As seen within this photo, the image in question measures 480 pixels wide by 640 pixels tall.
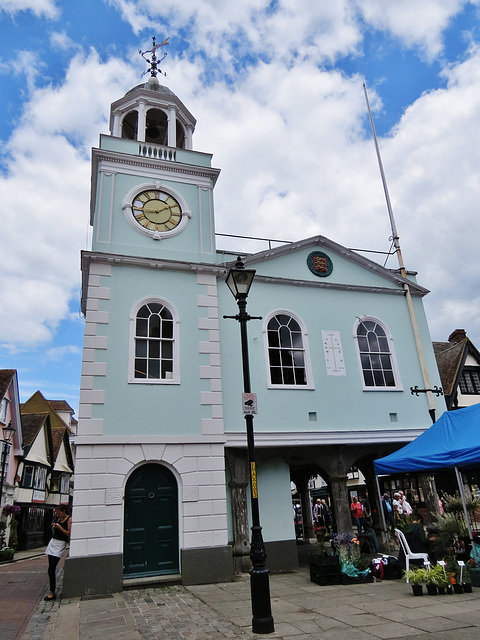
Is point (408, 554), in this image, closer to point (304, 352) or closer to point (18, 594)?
point (304, 352)

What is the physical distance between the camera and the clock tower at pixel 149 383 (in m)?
10.7

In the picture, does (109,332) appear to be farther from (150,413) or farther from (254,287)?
(254,287)

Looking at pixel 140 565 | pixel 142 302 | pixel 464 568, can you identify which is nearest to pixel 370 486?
pixel 464 568

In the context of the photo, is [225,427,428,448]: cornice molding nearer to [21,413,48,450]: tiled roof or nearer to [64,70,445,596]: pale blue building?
[64,70,445,596]: pale blue building

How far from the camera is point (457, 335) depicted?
88.9 ft

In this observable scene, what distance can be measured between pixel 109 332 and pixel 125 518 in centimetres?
446

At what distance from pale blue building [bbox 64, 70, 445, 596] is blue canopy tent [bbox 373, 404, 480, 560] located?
2.80 metres

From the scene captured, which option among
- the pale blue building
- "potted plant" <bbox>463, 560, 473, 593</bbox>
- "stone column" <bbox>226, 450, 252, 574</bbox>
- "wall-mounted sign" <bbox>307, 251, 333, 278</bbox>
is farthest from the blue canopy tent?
"wall-mounted sign" <bbox>307, 251, 333, 278</bbox>

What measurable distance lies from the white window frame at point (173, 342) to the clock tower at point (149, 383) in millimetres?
28

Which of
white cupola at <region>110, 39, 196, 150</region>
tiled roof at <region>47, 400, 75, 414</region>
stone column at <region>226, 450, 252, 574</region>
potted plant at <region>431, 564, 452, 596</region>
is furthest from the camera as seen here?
tiled roof at <region>47, 400, 75, 414</region>

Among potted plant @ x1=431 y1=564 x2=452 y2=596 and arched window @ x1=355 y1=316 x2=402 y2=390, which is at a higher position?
arched window @ x1=355 y1=316 x2=402 y2=390

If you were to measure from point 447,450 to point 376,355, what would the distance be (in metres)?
5.73

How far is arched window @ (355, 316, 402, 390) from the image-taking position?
14680 mm

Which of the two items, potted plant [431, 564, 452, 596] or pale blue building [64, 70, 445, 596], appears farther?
pale blue building [64, 70, 445, 596]
